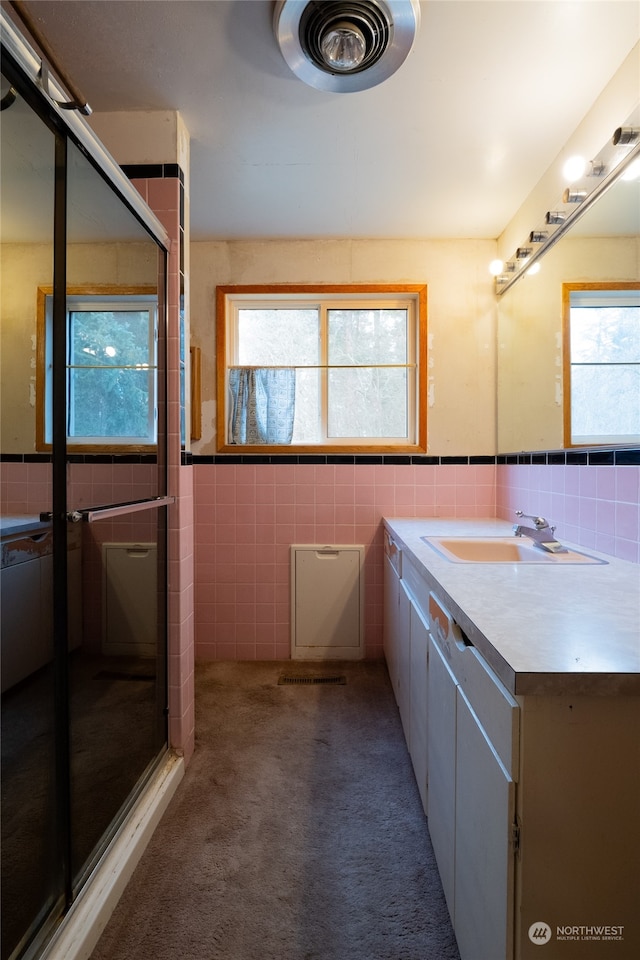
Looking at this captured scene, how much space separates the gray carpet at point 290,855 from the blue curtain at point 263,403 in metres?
1.49

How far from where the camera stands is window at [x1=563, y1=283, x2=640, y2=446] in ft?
4.58

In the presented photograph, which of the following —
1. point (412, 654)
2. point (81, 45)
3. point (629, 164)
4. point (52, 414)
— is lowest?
point (412, 654)

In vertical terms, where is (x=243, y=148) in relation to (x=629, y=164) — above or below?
above

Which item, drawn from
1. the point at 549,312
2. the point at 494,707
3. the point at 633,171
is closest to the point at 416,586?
the point at 494,707

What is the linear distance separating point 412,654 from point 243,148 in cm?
214

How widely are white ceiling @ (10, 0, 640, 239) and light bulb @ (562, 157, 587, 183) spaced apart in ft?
0.44

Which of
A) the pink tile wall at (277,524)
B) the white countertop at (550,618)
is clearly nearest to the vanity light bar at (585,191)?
the pink tile wall at (277,524)

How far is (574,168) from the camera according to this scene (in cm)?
164

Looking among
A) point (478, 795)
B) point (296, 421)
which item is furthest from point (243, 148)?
point (478, 795)

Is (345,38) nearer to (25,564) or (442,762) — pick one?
(25,564)

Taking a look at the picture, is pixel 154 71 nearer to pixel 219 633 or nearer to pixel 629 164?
pixel 629 164

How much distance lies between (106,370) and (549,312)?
1.76 m

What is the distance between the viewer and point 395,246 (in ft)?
8.59

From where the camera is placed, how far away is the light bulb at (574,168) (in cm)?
160
